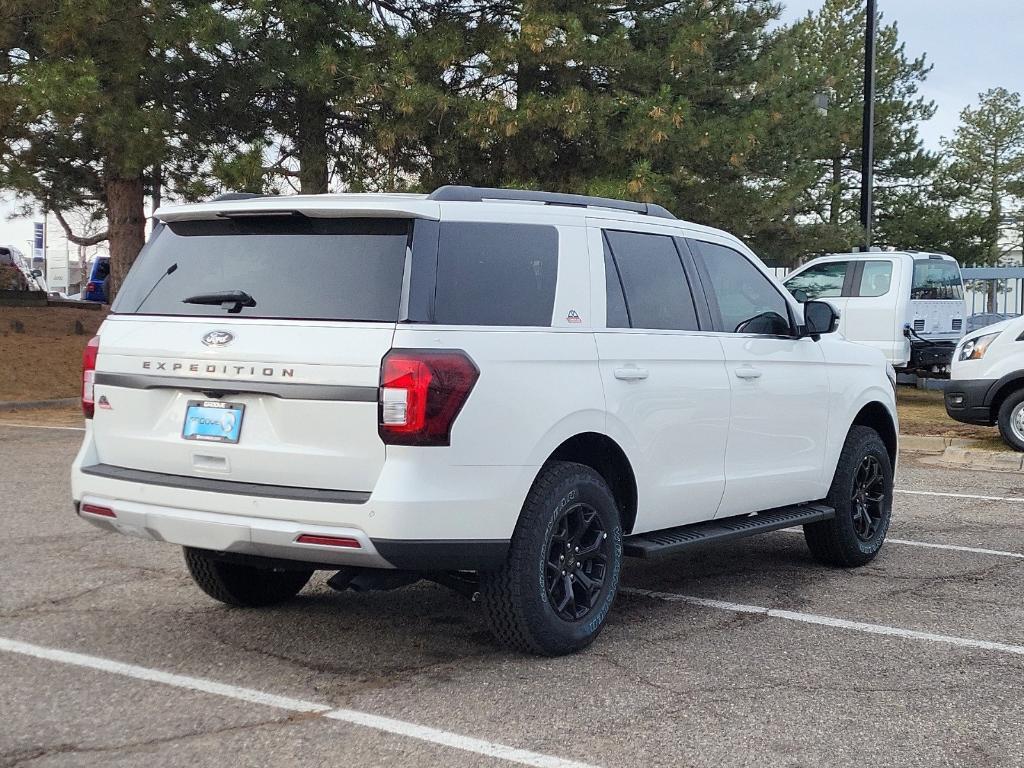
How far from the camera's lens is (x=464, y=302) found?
4.95m

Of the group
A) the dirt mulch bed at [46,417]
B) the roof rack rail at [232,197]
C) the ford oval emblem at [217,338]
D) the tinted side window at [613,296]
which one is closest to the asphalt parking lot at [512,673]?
the ford oval emblem at [217,338]

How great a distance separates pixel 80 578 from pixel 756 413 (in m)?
3.59

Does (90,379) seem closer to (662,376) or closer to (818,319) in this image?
(662,376)

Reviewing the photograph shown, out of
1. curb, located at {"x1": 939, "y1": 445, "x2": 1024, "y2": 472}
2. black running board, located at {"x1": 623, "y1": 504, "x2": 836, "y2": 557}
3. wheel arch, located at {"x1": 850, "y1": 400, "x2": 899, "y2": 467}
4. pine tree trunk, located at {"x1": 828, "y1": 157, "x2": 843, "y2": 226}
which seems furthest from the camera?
pine tree trunk, located at {"x1": 828, "y1": 157, "x2": 843, "y2": 226}

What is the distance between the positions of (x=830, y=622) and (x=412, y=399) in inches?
99.8

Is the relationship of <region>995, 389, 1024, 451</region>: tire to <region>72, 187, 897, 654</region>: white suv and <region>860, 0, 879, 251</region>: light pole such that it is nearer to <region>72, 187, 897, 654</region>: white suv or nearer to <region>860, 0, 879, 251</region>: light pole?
<region>72, 187, 897, 654</region>: white suv

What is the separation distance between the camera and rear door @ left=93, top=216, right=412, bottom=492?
4.74 m

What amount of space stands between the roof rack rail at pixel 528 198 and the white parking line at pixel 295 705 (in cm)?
193

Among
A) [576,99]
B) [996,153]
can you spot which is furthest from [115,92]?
[996,153]

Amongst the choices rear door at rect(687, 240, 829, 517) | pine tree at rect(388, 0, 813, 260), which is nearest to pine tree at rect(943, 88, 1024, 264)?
pine tree at rect(388, 0, 813, 260)

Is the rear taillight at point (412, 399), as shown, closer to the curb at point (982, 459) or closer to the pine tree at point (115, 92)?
the curb at point (982, 459)

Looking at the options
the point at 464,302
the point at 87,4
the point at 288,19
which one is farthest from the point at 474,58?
the point at 464,302

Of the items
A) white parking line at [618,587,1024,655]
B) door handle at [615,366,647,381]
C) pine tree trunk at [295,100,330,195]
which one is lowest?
white parking line at [618,587,1024,655]

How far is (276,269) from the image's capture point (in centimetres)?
510
